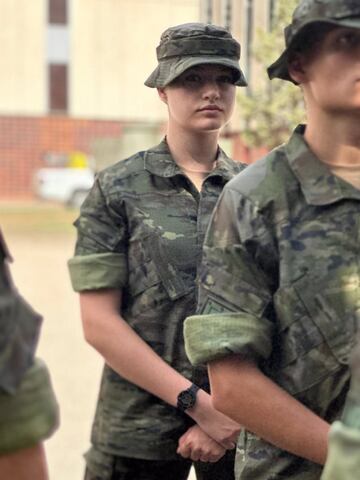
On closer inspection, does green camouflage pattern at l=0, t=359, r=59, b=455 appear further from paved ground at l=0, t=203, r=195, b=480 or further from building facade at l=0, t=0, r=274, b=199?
building facade at l=0, t=0, r=274, b=199

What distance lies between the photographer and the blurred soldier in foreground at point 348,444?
1.14 meters

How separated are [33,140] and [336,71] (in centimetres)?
2227

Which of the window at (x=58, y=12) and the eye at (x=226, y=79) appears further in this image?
the window at (x=58, y=12)

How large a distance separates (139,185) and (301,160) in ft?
2.65

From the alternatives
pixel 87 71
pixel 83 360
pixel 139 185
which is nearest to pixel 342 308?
pixel 139 185

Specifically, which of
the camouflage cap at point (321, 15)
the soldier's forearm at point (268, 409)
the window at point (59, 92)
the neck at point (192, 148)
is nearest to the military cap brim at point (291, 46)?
the camouflage cap at point (321, 15)

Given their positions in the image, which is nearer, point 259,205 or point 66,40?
Answer: point 259,205

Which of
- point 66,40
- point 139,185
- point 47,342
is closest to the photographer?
point 139,185

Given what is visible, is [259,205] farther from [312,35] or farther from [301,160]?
[312,35]

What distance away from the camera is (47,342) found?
6.71 meters

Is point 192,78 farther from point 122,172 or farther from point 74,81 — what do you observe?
point 74,81

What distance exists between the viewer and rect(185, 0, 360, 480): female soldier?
1.59m

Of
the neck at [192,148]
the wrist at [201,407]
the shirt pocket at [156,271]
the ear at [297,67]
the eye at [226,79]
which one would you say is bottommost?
the wrist at [201,407]

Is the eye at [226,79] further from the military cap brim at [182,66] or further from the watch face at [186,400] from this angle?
the watch face at [186,400]
